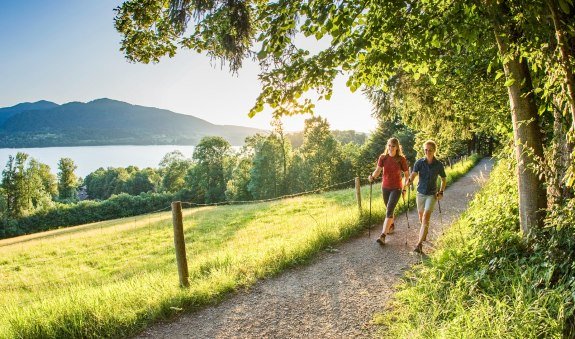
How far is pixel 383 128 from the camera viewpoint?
44688 mm

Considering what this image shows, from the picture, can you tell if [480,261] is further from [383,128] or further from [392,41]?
[383,128]

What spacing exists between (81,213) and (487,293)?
209ft

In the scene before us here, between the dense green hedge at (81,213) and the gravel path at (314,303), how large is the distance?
56552mm

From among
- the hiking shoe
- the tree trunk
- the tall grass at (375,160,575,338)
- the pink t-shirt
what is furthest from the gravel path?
the tree trunk

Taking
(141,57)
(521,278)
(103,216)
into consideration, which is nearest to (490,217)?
(521,278)

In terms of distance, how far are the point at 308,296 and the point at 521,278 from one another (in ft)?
9.75

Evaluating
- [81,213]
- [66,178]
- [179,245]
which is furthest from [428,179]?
[66,178]

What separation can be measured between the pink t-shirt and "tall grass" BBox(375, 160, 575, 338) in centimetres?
232

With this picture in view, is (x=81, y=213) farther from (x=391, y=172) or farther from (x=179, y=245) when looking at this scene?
(x=391, y=172)

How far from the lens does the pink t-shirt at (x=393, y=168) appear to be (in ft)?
26.2

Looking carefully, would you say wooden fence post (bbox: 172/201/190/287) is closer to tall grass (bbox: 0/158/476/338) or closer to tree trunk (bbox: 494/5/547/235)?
tall grass (bbox: 0/158/476/338)

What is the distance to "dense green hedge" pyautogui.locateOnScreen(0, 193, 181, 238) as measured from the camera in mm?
50781

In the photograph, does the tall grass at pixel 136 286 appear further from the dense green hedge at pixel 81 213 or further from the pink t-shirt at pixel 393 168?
the dense green hedge at pixel 81 213

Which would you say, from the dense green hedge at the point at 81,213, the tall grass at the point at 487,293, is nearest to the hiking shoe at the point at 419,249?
the tall grass at the point at 487,293
